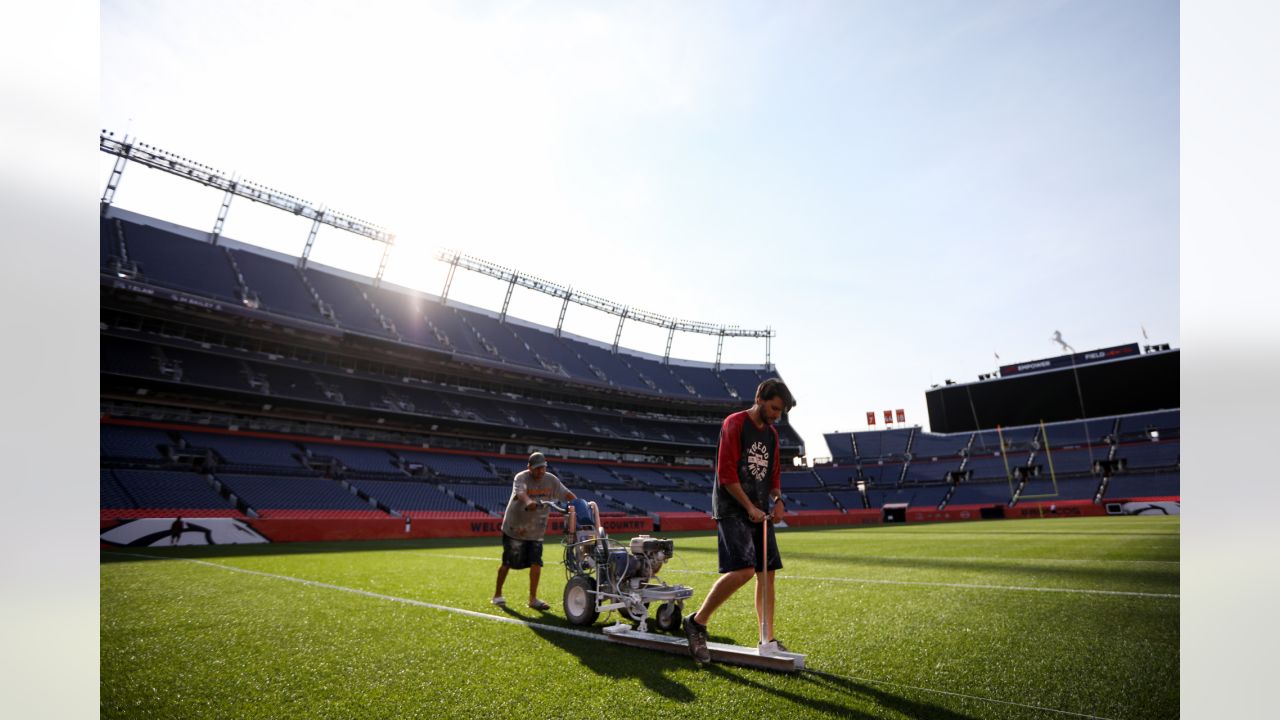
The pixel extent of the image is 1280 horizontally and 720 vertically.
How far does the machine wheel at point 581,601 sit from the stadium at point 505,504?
0.54ft

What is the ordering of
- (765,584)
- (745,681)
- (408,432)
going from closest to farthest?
(745,681) < (765,584) < (408,432)

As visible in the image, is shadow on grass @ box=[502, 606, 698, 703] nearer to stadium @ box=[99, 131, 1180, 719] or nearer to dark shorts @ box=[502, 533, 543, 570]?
stadium @ box=[99, 131, 1180, 719]

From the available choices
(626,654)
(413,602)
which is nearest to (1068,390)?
(413,602)

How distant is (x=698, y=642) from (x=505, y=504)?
35512 millimetres

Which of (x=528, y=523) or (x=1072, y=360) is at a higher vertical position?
(x=1072, y=360)

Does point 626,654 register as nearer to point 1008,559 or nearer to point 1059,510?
point 1008,559

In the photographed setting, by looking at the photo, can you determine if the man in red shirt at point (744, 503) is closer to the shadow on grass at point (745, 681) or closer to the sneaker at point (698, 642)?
the sneaker at point (698, 642)

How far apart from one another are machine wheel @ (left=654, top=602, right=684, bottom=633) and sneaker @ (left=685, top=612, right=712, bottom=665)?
1.30m

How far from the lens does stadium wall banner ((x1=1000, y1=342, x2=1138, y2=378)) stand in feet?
158

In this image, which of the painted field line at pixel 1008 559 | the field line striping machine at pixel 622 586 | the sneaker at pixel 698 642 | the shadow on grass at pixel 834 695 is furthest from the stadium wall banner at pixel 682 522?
the shadow on grass at pixel 834 695

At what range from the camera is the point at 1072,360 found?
5003 cm

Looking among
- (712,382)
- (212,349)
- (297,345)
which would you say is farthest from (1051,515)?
(212,349)
